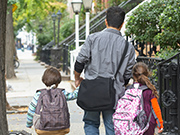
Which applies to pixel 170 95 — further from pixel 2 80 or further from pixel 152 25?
pixel 152 25

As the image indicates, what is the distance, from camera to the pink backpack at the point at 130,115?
12.7 feet

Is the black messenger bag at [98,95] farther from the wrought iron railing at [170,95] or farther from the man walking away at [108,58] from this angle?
the wrought iron railing at [170,95]

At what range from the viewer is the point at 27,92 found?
1296 cm

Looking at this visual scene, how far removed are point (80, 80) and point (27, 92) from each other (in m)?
8.94

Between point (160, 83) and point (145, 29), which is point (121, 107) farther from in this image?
point (145, 29)

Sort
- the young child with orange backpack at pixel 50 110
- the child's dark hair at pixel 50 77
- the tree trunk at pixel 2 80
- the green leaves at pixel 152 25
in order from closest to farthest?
the young child with orange backpack at pixel 50 110, the child's dark hair at pixel 50 77, the tree trunk at pixel 2 80, the green leaves at pixel 152 25

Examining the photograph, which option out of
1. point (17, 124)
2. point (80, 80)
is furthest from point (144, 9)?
point (80, 80)

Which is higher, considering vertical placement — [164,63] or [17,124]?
[164,63]

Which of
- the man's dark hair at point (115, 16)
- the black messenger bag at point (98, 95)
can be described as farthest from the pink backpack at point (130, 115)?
the man's dark hair at point (115, 16)

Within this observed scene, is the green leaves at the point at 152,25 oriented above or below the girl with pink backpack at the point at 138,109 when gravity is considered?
above

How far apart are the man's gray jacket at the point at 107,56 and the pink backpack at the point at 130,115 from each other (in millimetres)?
99

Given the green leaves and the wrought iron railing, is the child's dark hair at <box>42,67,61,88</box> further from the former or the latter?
the green leaves

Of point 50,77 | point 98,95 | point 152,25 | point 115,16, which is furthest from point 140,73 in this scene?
point 152,25

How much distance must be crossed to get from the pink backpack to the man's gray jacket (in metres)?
0.10
